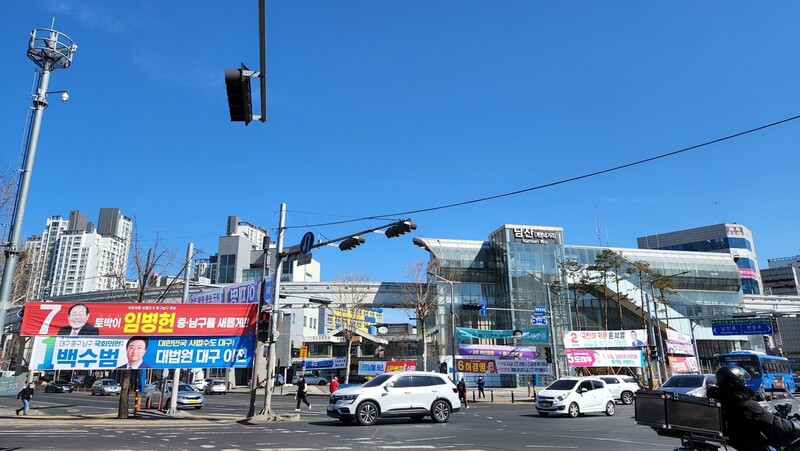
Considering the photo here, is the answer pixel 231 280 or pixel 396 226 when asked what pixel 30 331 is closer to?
pixel 396 226

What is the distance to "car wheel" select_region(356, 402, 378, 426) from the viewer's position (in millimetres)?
17125

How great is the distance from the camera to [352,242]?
17891 millimetres

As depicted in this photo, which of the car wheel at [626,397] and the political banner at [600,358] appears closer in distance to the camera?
the car wheel at [626,397]

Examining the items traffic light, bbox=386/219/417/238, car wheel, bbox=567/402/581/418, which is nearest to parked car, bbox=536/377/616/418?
car wheel, bbox=567/402/581/418

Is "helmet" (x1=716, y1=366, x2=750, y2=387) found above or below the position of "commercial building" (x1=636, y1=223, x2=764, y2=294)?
below

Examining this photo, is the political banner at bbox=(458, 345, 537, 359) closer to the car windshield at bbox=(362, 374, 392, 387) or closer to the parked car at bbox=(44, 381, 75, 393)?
the car windshield at bbox=(362, 374, 392, 387)

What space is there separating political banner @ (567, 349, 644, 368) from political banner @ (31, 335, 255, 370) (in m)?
28.6

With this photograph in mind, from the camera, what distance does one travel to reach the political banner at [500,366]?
4209 centimetres

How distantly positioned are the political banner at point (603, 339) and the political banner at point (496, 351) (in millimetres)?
3554

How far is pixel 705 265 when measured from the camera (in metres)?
73.0

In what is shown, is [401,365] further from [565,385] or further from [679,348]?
[565,385]

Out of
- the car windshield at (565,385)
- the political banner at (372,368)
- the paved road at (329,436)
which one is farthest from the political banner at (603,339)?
the paved road at (329,436)

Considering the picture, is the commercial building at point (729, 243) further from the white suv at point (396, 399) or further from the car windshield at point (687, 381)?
the white suv at point (396, 399)

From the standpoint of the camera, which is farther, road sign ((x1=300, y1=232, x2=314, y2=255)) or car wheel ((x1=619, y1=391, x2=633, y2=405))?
car wheel ((x1=619, y1=391, x2=633, y2=405))
